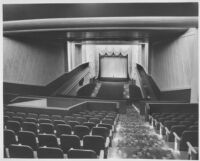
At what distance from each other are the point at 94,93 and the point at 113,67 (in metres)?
7.17

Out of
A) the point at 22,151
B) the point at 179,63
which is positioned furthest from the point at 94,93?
the point at 22,151

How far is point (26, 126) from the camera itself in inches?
150

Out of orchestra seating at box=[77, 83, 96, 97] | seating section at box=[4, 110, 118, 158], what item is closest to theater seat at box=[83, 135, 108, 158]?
seating section at box=[4, 110, 118, 158]

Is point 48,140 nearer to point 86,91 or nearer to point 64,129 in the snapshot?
point 64,129

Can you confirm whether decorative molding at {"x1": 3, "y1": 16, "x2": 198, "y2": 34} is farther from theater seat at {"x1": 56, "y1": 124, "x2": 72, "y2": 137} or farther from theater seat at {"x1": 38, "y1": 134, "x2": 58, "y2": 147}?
theater seat at {"x1": 38, "y1": 134, "x2": 58, "y2": 147}

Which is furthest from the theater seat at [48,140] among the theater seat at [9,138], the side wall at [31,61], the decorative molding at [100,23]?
the side wall at [31,61]

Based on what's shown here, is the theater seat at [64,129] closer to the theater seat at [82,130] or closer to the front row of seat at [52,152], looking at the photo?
the theater seat at [82,130]

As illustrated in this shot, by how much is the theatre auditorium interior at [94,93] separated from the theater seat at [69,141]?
13mm

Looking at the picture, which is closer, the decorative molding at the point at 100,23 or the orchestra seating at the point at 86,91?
the decorative molding at the point at 100,23

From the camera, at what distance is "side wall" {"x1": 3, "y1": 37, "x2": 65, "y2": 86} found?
800 cm

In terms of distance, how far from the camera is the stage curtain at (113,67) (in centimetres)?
2220

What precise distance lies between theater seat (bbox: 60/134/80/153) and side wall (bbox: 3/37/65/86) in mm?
5370

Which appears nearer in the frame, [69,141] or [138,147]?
[69,141]

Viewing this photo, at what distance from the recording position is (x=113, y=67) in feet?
73.0
